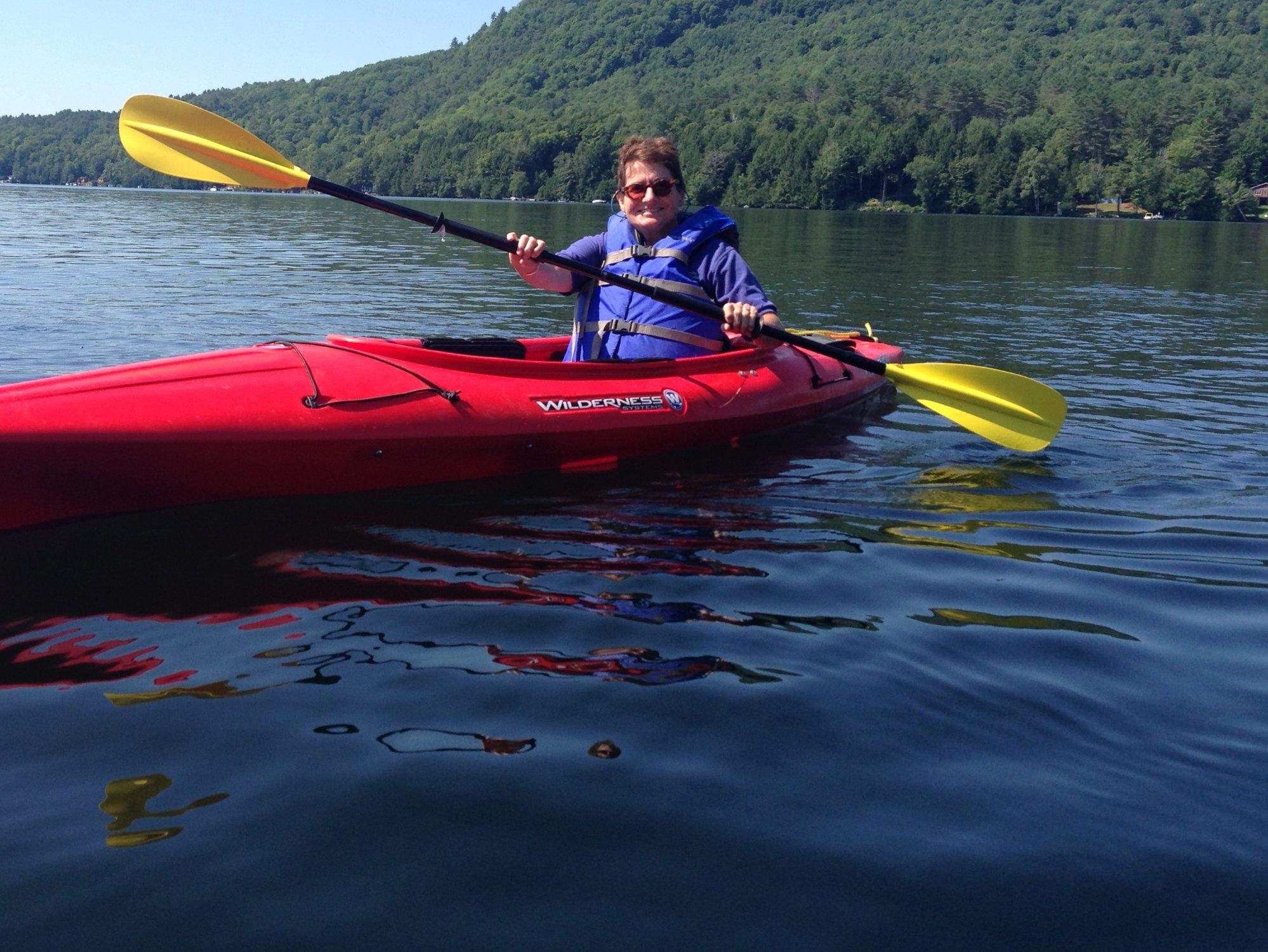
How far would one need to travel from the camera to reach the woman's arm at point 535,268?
548 cm

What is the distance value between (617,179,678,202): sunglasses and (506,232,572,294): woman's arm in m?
0.57

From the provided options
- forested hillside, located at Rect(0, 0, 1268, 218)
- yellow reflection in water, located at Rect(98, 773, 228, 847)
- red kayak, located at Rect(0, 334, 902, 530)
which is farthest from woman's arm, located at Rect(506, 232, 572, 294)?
forested hillside, located at Rect(0, 0, 1268, 218)

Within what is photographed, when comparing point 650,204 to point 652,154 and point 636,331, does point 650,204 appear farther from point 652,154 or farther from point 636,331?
point 636,331

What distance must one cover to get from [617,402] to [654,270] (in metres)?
0.86

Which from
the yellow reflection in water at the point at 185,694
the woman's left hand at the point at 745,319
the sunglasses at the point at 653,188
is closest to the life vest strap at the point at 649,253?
the sunglasses at the point at 653,188

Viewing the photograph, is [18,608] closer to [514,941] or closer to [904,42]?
[514,941]

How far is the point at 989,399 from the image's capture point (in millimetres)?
6359

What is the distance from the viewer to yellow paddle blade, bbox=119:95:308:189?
531cm

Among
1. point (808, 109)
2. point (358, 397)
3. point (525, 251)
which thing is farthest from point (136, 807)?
point (808, 109)

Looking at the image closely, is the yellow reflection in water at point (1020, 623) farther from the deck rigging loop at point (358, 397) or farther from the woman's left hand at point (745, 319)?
the deck rigging loop at point (358, 397)

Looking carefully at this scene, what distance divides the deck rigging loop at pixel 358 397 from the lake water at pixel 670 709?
470mm

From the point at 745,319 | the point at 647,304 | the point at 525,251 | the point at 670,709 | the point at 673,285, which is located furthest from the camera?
the point at 647,304

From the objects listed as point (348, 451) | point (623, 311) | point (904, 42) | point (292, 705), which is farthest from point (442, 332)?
point (904, 42)

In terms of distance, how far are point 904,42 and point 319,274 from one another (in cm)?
15906
